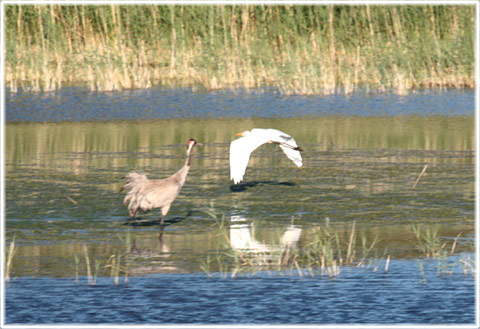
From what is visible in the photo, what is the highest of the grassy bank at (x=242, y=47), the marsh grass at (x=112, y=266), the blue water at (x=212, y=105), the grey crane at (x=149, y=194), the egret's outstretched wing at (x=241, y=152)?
the grassy bank at (x=242, y=47)

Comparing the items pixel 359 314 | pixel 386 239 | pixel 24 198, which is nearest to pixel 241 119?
pixel 24 198

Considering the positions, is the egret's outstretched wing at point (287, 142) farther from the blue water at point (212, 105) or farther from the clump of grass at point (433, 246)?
the blue water at point (212, 105)

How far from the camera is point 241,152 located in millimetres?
10672

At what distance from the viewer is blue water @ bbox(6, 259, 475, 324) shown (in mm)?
6160

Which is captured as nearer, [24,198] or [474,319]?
[474,319]

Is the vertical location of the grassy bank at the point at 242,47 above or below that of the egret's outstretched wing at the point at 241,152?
above

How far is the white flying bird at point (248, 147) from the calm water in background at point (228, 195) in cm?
24

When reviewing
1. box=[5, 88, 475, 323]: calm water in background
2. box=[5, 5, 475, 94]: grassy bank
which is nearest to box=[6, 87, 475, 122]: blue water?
box=[5, 88, 475, 323]: calm water in background

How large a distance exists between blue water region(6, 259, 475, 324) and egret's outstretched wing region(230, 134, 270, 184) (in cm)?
341

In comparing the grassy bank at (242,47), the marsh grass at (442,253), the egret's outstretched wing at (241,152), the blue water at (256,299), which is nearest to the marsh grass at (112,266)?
the blue water at (256,299)

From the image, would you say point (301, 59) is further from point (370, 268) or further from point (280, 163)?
point (370, 268)

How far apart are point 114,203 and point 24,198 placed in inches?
39.3

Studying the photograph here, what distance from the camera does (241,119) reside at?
17234 millimetres

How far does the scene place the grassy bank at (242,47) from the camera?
64.4 feet
